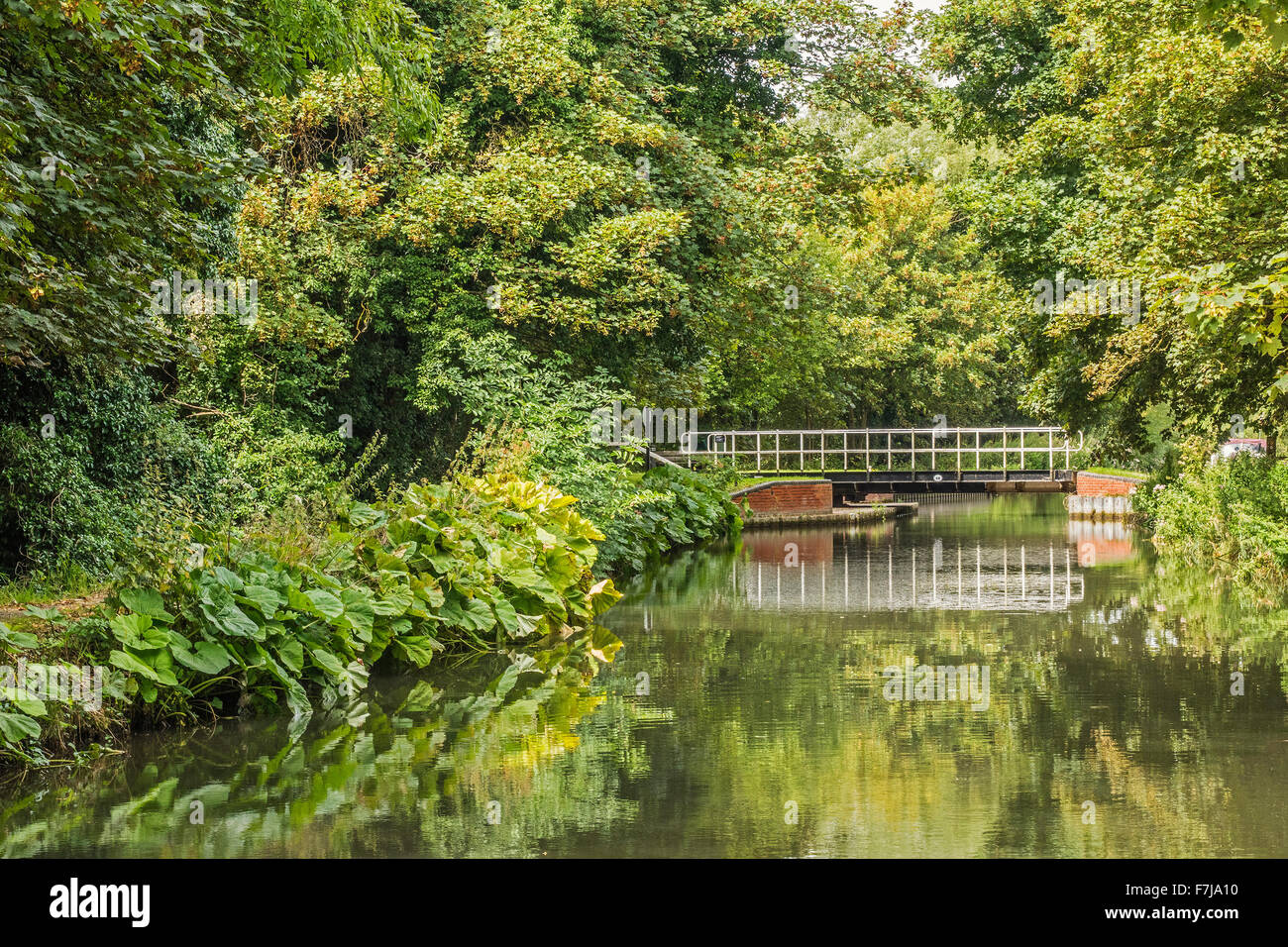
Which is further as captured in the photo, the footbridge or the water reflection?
the footbridge

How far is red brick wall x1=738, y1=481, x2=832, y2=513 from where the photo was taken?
1382 inches

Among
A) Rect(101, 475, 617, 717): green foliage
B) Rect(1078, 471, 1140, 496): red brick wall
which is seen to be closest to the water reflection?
Rect(101, 475, 617, 717): green foliage

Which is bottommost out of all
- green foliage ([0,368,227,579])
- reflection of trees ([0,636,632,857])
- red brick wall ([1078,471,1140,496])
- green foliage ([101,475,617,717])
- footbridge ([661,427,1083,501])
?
reflection of trees ([0,636,632,857])

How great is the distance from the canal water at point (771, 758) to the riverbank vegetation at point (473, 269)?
1.11m

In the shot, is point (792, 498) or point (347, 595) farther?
point (792, 498)

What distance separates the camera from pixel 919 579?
63.9 ft

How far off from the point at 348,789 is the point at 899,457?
135 ft

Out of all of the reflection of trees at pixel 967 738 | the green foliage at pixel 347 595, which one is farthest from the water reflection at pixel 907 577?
the green foliage at pixel 347 595

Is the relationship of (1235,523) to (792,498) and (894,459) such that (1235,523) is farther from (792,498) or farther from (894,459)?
(894,459)

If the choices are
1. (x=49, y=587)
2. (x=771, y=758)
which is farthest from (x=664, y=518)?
(x=771, y=758)

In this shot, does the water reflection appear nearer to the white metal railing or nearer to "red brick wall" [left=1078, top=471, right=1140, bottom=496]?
"red brick wall" [left=1078, top=471, right=1140, bottom=496]
